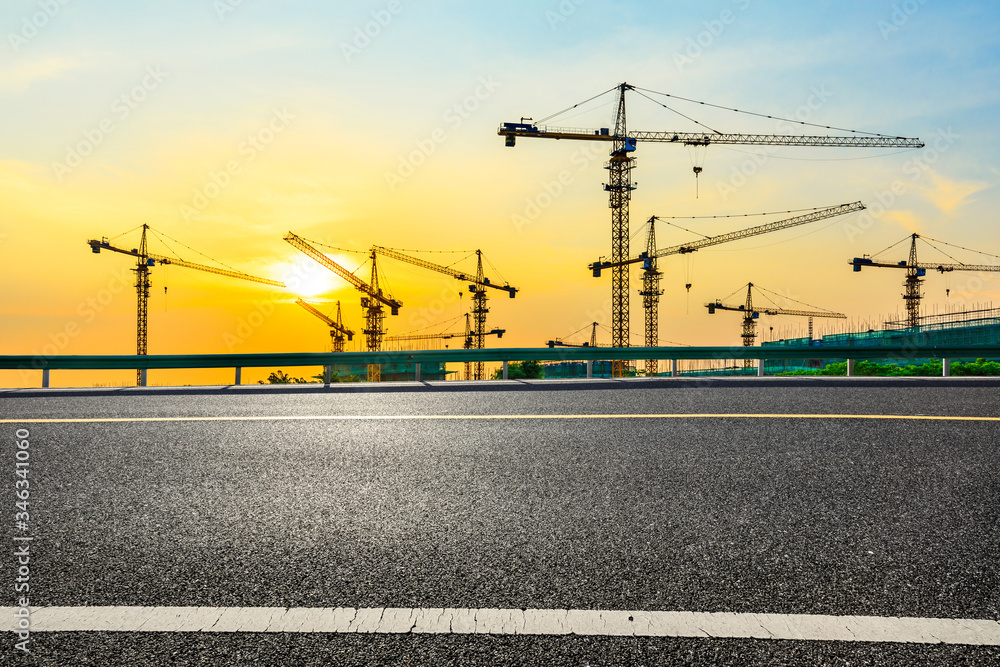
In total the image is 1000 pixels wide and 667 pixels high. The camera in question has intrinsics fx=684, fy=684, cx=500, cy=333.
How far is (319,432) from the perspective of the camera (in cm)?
738

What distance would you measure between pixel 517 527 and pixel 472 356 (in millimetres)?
13390

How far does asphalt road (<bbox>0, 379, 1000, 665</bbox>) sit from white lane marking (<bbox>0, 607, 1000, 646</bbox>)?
63mm

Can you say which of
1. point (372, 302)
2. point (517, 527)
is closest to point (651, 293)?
point (372, 302)

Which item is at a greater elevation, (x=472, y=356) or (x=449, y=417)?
(x=472, y=356)

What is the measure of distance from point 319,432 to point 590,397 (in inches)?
188

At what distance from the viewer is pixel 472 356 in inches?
682

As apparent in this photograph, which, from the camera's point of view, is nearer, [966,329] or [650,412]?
[650,412]

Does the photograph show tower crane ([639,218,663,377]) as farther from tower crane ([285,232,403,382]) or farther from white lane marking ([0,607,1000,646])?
white lane marking ([0,607,1000,646])

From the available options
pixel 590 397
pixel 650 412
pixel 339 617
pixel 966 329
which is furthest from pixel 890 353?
pixel 966 329

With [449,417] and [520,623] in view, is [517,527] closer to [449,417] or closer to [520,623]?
[520,623]

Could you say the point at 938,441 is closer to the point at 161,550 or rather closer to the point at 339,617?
the point at 339,617

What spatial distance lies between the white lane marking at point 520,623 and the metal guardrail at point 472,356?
12602mm

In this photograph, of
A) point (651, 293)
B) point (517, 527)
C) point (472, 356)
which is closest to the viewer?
point (517, 527)

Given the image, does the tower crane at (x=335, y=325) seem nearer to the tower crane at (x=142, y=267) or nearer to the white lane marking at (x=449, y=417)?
the tower crane at (x=142, y=267)
